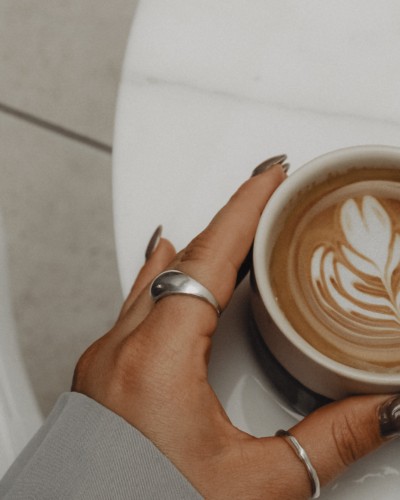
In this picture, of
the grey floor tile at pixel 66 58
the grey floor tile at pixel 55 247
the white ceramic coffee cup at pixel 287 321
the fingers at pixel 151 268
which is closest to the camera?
the white ceramic coffee cup at pixel 287 321

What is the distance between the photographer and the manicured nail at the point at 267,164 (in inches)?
19.3

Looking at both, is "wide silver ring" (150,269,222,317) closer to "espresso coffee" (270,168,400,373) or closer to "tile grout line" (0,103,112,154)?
"espresso coffee" (270,168,400,373)

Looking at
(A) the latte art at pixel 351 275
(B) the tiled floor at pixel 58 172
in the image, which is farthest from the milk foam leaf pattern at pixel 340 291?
(B) the tiled floor at pixel 58 172

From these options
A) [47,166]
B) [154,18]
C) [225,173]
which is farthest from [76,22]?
[225,173]

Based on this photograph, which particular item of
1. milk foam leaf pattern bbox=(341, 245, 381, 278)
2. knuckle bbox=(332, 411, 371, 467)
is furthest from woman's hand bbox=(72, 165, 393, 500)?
milk foam leaf pattern bbox=(341, 245, 381, 278)

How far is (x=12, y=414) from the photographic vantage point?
601mm

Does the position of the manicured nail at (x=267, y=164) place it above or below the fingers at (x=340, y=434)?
above

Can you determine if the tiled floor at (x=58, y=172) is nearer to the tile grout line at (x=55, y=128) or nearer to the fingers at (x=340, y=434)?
the tile grout line at (x=55, y=128)

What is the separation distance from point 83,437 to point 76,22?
109cm

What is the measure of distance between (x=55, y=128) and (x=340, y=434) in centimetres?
98

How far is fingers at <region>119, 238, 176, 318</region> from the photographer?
476mm

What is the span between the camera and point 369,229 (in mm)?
441

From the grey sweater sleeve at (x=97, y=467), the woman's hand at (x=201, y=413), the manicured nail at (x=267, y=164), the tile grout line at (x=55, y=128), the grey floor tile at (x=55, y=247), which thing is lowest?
the grey floor tile at (x=55, y=247)

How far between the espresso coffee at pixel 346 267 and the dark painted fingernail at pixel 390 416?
0.04 metres
